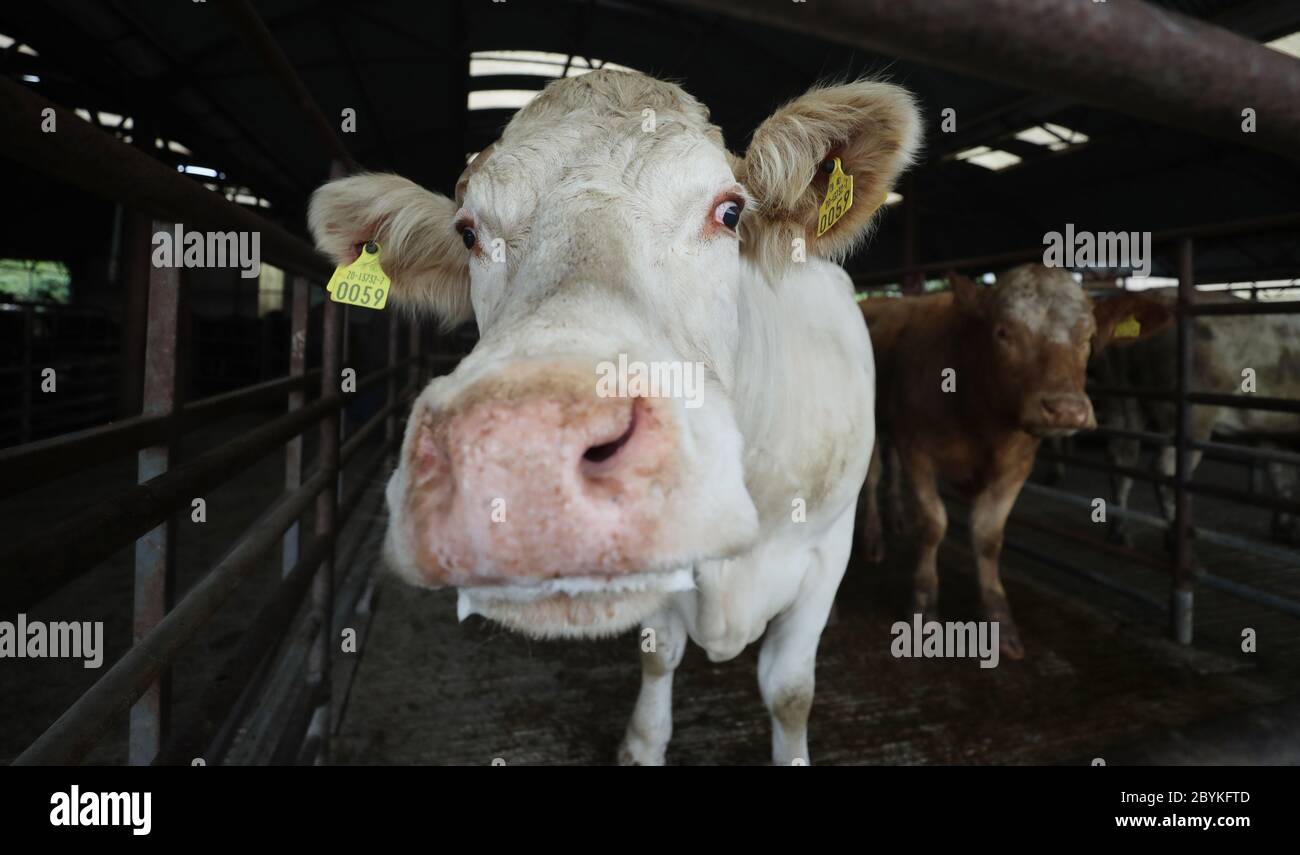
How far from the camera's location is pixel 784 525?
7.02 feet

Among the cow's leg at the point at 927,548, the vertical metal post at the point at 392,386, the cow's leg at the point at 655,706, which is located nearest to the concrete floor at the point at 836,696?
the cow's leg at the point at 655,706

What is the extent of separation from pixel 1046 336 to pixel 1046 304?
17 centimetres

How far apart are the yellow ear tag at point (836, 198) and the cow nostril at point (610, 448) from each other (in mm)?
1091

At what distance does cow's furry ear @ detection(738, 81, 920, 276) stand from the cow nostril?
107cm

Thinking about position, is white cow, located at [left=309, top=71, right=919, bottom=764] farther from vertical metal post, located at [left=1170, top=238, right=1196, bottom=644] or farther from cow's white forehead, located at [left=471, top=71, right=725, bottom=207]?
vertical metal post, located at [left=1170, top=238, right=1196, bottom=644]

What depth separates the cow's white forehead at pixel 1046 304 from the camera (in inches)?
131

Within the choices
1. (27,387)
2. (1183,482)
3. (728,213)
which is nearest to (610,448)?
(728,213)

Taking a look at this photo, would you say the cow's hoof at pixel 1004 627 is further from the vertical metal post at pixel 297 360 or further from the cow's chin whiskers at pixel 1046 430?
the vertical metal post at pixel 297 360

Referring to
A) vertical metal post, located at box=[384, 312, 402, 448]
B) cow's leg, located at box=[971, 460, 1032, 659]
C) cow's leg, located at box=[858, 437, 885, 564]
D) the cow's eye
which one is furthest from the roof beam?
cow's leg, located at box=[858, 437, 885, 564]

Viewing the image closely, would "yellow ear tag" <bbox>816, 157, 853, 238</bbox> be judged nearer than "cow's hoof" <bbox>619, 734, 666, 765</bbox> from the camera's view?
Yes

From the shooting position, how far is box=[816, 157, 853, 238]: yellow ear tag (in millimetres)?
1734
